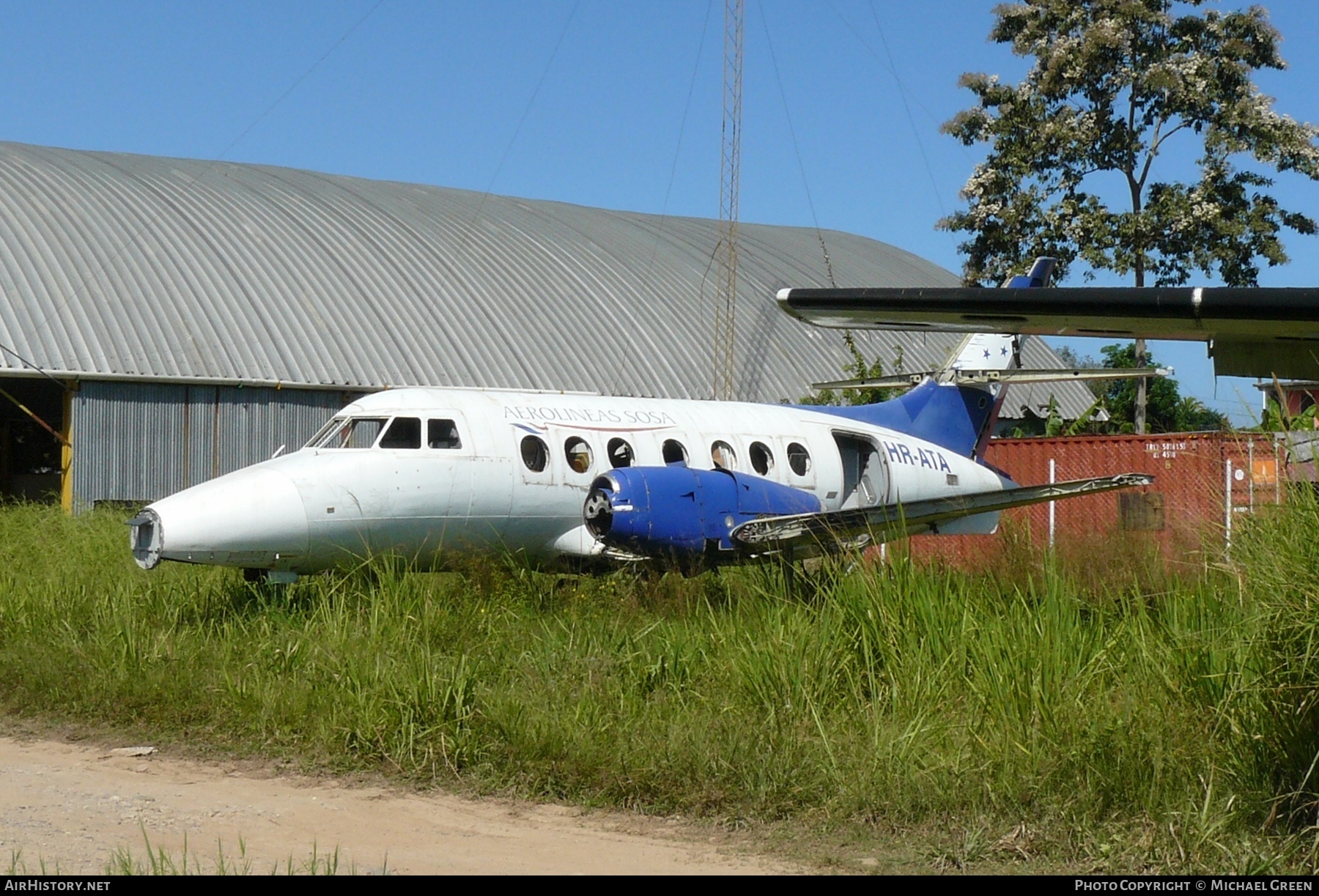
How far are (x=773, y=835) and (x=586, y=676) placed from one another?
8.63 feet

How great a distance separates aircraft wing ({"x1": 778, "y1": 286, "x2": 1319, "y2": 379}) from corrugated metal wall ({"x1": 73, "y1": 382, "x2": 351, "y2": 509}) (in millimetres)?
19520

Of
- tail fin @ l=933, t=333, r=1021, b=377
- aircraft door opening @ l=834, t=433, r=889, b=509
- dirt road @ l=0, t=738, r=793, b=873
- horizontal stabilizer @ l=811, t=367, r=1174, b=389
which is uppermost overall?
tail fin @ l=933, t=333, r=1021, b=377

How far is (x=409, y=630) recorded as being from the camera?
10531 mm

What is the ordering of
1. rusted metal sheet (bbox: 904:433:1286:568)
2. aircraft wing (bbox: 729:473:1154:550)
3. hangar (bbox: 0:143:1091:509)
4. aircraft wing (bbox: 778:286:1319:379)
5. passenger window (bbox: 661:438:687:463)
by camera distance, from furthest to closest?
hangar (bbox: 0:143:1091:509)
passenger window (bbox: 661:438:687:463)
aircraft wing (bbox: 729:473:1154:550)
rusted metal sheet (bbox: 904:433:1286:568)
aircraft wing (bbox: 778:286:1319:379)

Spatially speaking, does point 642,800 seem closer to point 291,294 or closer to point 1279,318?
point 1279,318

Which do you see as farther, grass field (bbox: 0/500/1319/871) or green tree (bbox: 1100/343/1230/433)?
green tree (bbox: 1100/343/1230/433)

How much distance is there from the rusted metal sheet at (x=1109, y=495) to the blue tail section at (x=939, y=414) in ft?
4.35

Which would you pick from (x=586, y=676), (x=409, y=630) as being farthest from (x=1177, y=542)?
(x=409, y=630)

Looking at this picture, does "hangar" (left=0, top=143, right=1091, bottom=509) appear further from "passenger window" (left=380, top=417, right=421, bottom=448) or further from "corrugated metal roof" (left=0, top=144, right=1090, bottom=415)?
"passenger window" (left=380, top=417, right=421, bottom=448)

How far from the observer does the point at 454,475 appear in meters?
12.8

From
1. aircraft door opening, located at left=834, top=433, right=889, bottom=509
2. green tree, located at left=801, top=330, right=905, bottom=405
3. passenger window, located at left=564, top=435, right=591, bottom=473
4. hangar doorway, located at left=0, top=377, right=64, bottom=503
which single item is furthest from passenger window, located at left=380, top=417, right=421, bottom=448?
hangar doorway, located at left=0, top=377, right=64, bottom=503

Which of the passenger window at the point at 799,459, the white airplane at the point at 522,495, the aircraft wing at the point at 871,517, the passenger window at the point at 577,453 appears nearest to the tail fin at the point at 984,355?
the passenger window at the point at 799,459

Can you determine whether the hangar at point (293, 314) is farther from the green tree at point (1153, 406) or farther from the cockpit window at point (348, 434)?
the cockpit window at point (348, 434)

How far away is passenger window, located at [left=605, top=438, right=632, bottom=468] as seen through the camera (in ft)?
46.3
